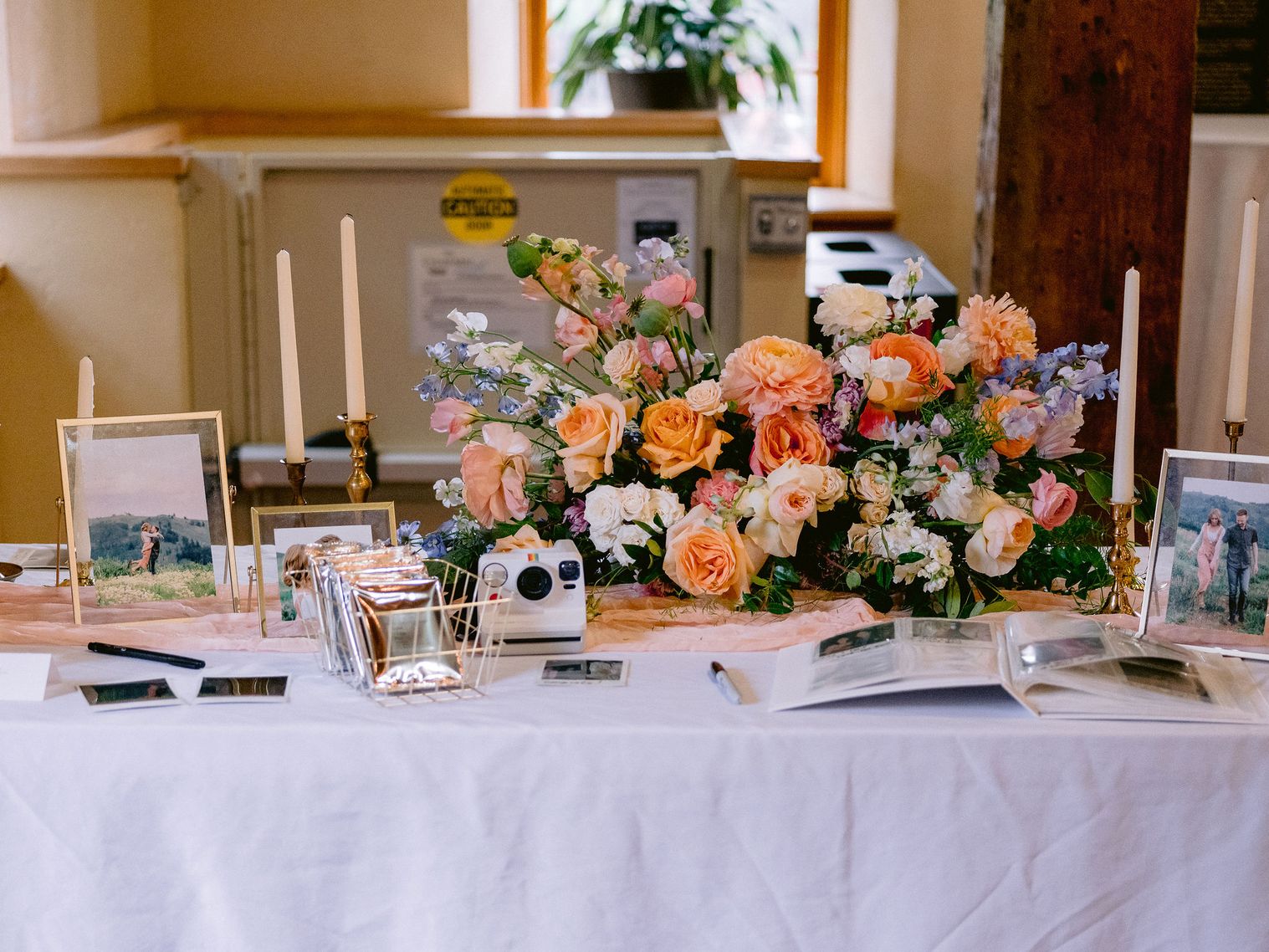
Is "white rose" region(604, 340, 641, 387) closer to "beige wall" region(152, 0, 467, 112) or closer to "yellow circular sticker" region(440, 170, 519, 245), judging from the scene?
"yellow circular sticker" region(440, 170, 519, 245)

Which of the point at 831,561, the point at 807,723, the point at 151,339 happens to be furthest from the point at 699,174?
the point at 807,723

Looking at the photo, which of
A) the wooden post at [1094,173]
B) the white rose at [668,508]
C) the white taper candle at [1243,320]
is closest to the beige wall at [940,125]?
the wooden post at [1094,173]

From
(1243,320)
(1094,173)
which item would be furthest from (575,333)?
(1094,173)

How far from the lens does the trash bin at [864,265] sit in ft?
10.7

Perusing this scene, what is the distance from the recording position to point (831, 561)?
1155 mm

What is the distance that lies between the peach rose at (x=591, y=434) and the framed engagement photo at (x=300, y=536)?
0.52ft

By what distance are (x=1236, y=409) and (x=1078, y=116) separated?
122 cm

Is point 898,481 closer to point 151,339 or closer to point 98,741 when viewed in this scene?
point 98,741

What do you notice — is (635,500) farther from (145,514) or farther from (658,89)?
(658,89)

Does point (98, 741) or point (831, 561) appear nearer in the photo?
point (98, 741)

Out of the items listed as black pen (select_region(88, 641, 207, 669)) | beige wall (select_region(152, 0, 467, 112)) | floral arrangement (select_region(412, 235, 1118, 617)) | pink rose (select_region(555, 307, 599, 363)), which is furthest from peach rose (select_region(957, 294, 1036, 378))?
beige wall (select_region(152, 0, 467, 112))

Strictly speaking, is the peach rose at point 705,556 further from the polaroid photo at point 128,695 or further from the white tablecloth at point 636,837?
the polaroid photo at point 128,695

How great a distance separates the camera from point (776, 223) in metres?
2.63

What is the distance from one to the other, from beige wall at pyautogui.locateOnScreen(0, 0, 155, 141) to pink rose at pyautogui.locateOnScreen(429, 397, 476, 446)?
2.02 metres
